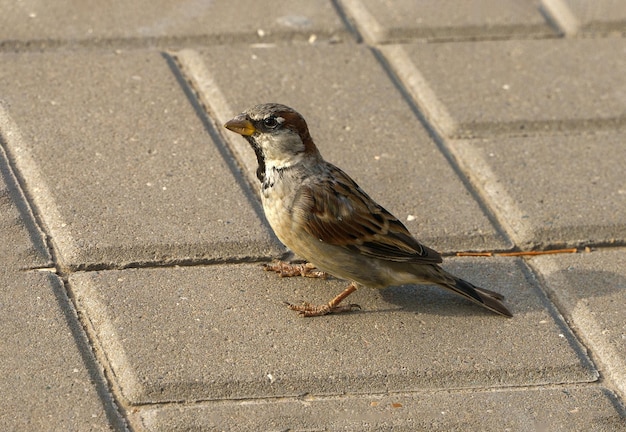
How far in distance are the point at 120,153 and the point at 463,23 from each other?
247 centimetres

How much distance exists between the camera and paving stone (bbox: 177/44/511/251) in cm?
479

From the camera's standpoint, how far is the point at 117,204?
4.60 m

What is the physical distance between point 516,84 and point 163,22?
202 centimetres

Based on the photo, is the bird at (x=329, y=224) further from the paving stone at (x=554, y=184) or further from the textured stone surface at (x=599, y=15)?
the textured stone surface at (x=599, y=15)

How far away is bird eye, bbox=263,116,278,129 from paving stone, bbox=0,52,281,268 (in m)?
0.52

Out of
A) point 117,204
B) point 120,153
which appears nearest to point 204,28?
point 120,153

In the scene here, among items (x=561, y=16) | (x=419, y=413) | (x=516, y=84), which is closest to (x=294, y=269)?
(x=419, y=413)

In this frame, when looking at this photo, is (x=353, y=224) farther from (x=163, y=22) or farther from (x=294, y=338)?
(x=163, y=22)

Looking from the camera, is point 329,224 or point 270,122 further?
point 270,122

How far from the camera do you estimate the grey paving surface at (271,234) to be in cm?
373

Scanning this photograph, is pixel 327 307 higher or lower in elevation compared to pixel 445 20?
lower

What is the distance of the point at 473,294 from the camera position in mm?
4223

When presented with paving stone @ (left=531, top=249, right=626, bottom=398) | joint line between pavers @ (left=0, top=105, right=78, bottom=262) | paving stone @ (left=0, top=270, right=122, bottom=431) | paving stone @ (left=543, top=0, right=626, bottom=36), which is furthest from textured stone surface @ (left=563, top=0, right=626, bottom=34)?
paving stone @ (left=0, top=270, right=122, bottom=431)

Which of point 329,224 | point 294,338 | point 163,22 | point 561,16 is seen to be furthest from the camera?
point 561,16
